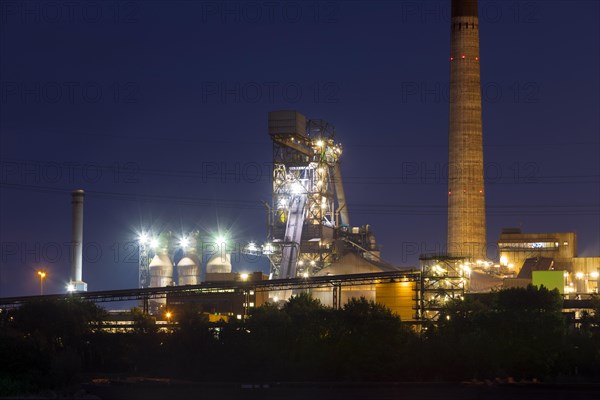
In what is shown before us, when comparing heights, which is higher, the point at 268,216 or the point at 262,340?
the point at 268,216

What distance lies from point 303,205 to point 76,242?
2399cm

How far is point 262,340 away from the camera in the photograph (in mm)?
69625

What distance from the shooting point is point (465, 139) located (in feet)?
324

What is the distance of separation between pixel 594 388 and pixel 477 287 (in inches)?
1212

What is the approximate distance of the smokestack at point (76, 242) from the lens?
106438 millimetres

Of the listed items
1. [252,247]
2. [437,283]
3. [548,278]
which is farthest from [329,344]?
[252,247]

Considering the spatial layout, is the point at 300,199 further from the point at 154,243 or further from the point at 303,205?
the point at 154,243

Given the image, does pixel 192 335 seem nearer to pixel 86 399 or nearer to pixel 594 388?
pixel 86 399

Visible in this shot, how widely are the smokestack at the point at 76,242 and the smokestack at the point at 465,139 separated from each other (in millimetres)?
37951

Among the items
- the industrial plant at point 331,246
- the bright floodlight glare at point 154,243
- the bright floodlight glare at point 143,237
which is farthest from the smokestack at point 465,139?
the bright floodlight glare at point 143,237

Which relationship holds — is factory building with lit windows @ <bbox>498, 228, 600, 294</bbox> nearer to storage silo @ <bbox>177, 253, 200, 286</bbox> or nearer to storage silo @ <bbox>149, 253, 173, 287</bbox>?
storage silo @ <bbox>177, 253, 200, 286</bbox>

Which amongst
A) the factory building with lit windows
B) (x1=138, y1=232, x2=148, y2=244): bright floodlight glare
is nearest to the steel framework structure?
the factory building with lit windows

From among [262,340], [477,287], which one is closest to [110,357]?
[262,340]

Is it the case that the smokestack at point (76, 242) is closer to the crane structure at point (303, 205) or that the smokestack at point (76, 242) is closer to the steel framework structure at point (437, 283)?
the crane structure at point (303, 205)
